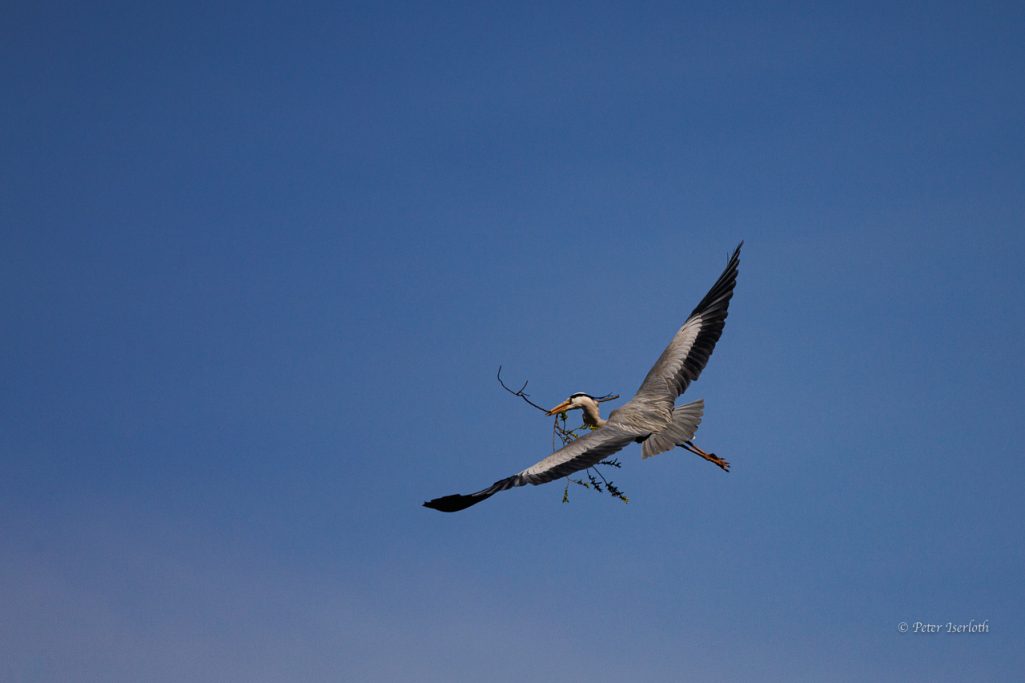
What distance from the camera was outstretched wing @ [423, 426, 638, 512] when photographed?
65.1ft

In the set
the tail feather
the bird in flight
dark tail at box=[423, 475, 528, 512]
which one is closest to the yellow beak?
the bird in flight

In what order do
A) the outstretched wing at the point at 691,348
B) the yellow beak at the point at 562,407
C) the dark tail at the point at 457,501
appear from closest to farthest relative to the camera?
the dark tail at the point at 457,501, the yellow beak at the point at 562,407, the outstretched wing at the point at 691,348

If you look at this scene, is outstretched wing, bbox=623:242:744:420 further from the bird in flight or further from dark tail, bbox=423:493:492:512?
dark tail, bbox=423:493:492:512

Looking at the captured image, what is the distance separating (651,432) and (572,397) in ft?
6.90

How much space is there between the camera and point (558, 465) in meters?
21.6

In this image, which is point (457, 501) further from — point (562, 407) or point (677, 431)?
point (677, 431)

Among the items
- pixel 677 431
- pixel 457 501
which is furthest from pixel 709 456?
pixel 457 501

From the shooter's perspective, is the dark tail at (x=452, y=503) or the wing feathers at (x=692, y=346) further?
the wing feathers at (x=692, y=346)

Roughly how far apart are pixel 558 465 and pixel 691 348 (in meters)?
8.05

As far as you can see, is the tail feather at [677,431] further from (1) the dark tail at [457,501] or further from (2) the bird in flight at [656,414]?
(1) the dark tail at [457,501]

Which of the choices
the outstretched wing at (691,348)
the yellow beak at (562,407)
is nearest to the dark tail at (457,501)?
the yellow beak at (562,407)

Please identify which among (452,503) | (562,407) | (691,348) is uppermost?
(691,348)

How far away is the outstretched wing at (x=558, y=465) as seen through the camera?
781 inches

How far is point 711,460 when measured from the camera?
28.0 metres
